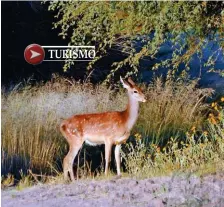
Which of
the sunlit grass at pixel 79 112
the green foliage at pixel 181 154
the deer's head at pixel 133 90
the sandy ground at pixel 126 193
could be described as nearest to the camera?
the sandy ground at pixel 126 193

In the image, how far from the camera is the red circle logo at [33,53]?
7410mm

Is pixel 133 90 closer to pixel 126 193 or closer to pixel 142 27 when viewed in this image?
pixel 142 27

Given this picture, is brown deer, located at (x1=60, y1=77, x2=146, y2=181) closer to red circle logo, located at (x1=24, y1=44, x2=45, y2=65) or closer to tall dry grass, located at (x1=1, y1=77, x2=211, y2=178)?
tall dry grass, located at (x1=1, y1=77, x2=211, y2=178)

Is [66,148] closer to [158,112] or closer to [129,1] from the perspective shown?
[158,112]

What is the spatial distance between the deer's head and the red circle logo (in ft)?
3.11

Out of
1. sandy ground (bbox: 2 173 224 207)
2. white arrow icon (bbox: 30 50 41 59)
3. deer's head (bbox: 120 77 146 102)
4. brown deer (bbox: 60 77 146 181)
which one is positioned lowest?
sandy ground (bbox: 2 173 224 207)

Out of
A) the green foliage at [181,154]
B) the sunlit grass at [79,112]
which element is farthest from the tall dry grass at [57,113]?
the green foliage at [181,154]

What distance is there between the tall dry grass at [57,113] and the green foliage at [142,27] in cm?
25

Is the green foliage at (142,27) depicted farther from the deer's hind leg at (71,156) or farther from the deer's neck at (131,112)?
the deer's hind leg at (71,156)

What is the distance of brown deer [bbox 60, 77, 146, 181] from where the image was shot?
25.6 feet

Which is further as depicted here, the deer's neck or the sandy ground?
the deer's neck

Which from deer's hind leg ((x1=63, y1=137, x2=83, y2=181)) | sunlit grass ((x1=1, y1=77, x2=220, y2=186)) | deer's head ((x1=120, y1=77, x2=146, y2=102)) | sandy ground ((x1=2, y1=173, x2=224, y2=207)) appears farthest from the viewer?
deer's head ((x1=120, y1=77, x2=146, y2=102))

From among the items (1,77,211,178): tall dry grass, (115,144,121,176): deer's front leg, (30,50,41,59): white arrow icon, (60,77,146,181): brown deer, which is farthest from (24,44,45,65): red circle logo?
(115,144,121,176): deer's front leg

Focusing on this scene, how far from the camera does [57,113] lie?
7.75m
